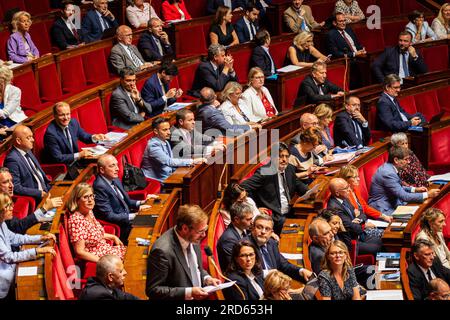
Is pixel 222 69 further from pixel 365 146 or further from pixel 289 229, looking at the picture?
pixel 289 229

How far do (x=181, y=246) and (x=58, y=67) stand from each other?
2.32 metres

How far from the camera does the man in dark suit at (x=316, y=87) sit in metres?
5.35

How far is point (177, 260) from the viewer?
3.08m

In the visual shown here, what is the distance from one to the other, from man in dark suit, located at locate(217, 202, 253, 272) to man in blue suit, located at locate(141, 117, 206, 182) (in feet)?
2.45

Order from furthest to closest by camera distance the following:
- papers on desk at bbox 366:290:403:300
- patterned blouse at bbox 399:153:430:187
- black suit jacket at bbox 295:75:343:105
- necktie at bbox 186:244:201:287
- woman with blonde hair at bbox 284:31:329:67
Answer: woman with blonde hair at bbox 284:31:329:67 → black suit jacket at bbox 295:75:343:105 → patterned blouse at bbox 399:153:430:187 → papers on desk at bbox 366:290:403:300 → necktie at bbox 186:244:201:287

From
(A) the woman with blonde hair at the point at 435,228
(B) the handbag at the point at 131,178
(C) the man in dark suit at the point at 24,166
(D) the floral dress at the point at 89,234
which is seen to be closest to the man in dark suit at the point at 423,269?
(A) the woman with blonde hair at the point at 435,228

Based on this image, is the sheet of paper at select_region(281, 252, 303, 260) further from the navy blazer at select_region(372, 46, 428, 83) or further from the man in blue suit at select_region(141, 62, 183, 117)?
the navy blazer at select_region(372, 46, 428, 83)

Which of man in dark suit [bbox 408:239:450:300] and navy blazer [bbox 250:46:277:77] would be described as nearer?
man in dark suit [bbox 408:239:450:300]

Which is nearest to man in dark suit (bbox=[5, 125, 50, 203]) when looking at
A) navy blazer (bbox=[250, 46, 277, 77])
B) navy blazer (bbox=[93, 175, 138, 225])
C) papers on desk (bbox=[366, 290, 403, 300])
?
navy blazer (bbox=[93, 175, 138, 225])

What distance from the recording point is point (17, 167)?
397 centimetres

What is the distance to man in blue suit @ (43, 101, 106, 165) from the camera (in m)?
4.30

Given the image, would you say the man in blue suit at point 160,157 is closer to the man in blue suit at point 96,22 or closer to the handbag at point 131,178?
the handbag at point 131,178

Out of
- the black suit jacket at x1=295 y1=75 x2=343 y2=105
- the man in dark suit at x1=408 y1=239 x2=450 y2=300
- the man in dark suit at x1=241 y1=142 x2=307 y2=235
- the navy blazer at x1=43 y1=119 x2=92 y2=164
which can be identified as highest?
the navy blazer at x1=43 y1=119 x2=92 y2=164

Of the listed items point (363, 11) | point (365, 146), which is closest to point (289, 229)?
point (365, 146)
